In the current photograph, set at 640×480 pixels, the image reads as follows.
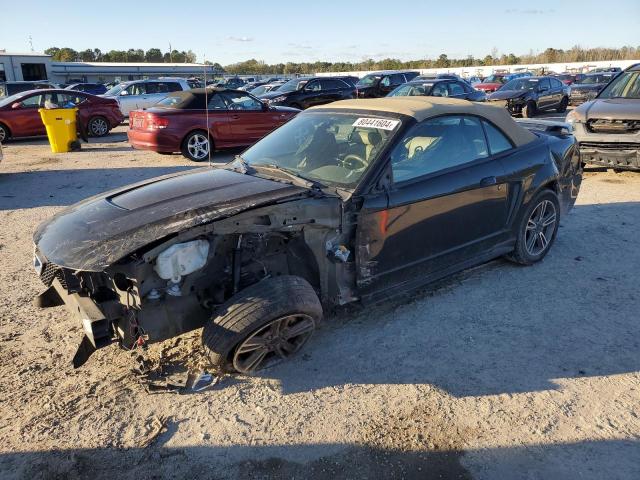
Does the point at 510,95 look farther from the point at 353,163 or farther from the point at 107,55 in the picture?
the point at 107,55

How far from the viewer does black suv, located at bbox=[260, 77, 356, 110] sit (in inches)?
676

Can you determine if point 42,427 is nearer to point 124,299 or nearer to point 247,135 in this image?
point 124,299

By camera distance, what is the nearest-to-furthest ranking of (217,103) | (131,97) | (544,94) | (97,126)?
(217,103), (97,126), (544,94), (131,97)

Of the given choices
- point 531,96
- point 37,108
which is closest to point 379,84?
point 531,96

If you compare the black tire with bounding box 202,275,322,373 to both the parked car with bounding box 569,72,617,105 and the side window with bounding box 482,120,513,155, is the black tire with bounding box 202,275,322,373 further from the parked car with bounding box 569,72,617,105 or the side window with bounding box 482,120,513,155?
the parked car with bounding box 569,72,617,105

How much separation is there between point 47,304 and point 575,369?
358 cm

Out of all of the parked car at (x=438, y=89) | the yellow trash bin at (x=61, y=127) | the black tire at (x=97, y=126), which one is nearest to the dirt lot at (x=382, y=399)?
the yellow trash bin at (x=61, y=127)

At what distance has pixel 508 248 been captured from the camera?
182 inches

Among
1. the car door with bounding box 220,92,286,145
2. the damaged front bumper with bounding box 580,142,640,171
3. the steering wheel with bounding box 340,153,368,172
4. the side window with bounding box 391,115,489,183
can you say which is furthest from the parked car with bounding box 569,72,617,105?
the steering wheel with bounding box 340,153,368,172

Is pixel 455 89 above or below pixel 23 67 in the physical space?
below

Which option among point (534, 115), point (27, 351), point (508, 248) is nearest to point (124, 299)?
point (27, 351)

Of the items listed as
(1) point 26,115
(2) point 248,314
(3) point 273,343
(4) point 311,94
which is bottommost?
(3) point 273,343

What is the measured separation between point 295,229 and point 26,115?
1409 centimetres

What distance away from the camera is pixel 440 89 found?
50.1 ft
